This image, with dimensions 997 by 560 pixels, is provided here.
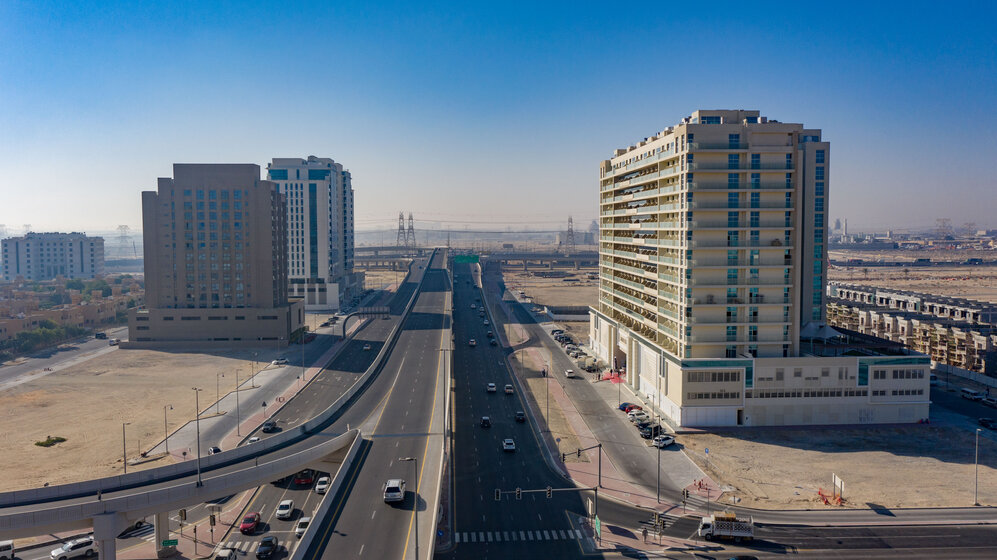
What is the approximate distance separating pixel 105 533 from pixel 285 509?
11.8 metres

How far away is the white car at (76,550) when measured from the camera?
3894 centimetres

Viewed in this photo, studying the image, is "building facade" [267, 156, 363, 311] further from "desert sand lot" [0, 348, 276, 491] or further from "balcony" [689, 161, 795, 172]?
"balcony" [689, 161, 795, 172]

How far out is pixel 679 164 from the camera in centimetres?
6600

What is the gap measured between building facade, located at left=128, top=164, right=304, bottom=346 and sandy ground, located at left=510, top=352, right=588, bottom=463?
44597 mm

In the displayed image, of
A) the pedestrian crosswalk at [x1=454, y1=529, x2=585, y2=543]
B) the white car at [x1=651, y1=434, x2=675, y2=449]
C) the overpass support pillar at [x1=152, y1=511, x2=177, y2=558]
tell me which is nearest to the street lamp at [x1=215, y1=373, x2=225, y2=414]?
the overpass support pillar at [x1=152, y1=511, x2=177, y2=558]

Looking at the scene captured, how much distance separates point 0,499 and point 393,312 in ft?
362

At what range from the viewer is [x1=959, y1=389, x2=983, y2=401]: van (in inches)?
2933

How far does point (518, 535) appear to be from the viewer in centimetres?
4128

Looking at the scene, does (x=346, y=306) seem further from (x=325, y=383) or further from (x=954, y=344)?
(x=954, y=344)

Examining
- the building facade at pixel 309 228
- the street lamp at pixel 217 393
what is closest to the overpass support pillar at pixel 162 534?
the street lamp at pixel 217 393

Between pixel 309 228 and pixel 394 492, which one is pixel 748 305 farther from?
pixel 309 228

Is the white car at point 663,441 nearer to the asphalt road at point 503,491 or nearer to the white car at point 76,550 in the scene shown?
the asphalt road at point 503,491

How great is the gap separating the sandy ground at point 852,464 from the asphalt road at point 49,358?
90313 mm

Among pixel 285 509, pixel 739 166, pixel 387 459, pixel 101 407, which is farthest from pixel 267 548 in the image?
pixel 739 166
